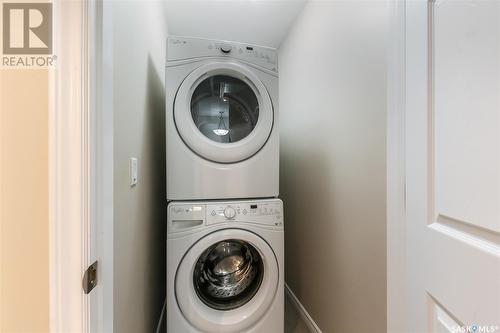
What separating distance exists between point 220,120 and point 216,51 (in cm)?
40

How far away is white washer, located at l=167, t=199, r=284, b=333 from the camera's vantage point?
1131 millimetres

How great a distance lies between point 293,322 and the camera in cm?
161

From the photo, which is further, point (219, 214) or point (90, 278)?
point (219, 214)

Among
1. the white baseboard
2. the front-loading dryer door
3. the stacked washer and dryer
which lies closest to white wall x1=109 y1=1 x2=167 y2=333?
the stacked washer and dryer

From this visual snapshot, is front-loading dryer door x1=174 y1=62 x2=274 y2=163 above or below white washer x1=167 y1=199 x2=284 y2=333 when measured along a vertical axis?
above

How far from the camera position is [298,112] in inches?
71.5

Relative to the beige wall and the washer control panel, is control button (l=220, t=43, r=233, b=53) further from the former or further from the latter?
the beige wall

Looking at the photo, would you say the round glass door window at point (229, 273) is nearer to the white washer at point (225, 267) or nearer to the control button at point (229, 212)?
the white washer at point (225, 267)

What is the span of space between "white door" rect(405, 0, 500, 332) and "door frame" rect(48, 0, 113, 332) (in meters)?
0.91

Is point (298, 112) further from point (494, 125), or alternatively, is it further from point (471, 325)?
point (471, 325)

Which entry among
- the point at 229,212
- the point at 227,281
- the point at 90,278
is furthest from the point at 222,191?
the point at 90,278

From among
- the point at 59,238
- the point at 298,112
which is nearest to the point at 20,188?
the point at 59,238

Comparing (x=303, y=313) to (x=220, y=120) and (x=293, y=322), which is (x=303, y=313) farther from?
(x=220, y=120)

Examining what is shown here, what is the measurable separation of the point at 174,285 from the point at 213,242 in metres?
0.29
